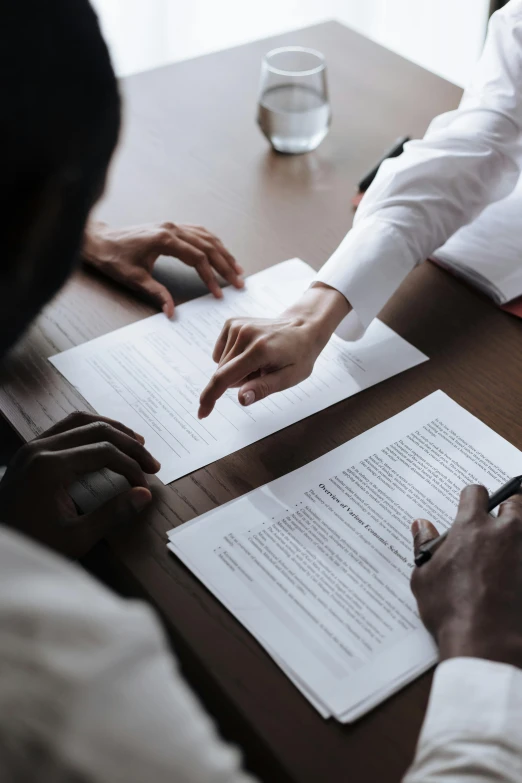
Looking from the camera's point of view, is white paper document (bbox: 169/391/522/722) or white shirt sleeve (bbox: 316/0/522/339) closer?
white paper document (bbox: 169/391/522/722)

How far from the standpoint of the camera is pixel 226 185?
1.35m

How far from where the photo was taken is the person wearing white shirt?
3.22 feet

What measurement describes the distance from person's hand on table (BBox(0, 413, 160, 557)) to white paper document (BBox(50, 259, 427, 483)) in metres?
0.05

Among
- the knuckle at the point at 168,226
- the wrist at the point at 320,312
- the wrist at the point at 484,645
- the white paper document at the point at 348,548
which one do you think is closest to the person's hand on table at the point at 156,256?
the knuckle at the point at 168,226

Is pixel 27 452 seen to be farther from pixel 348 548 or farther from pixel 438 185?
pixel 438 185

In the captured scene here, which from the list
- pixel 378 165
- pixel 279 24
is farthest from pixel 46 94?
pixel 279 24

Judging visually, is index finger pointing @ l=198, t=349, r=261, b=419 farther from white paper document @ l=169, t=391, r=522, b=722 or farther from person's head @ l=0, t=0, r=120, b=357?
person's head @ l=0, t=0, r=120, b=357

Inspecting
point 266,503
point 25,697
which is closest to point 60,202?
point 25,697

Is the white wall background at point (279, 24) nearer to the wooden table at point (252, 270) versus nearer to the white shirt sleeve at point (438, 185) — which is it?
the wooden table at point (252, 270)

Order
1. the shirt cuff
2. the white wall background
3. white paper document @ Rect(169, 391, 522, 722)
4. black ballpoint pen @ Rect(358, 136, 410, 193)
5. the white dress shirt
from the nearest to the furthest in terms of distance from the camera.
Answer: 1. the white dress shirt
2. white paper document @ Rect(169, 391, 522, 722)
3. the shirt cuff
4. black ballpoint pen @ Rect(358, 136, 410, 193)
5. the white wall background

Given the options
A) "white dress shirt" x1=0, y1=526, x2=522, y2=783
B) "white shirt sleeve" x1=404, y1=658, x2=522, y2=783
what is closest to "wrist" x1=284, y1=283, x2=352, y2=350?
"white shirt sleeve" x1=404, y1=658, x2=522, y2=783

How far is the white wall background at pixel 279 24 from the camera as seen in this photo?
2867 millimetres

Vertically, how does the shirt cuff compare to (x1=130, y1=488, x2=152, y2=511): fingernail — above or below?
above

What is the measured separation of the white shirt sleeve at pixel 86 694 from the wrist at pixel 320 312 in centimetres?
59
